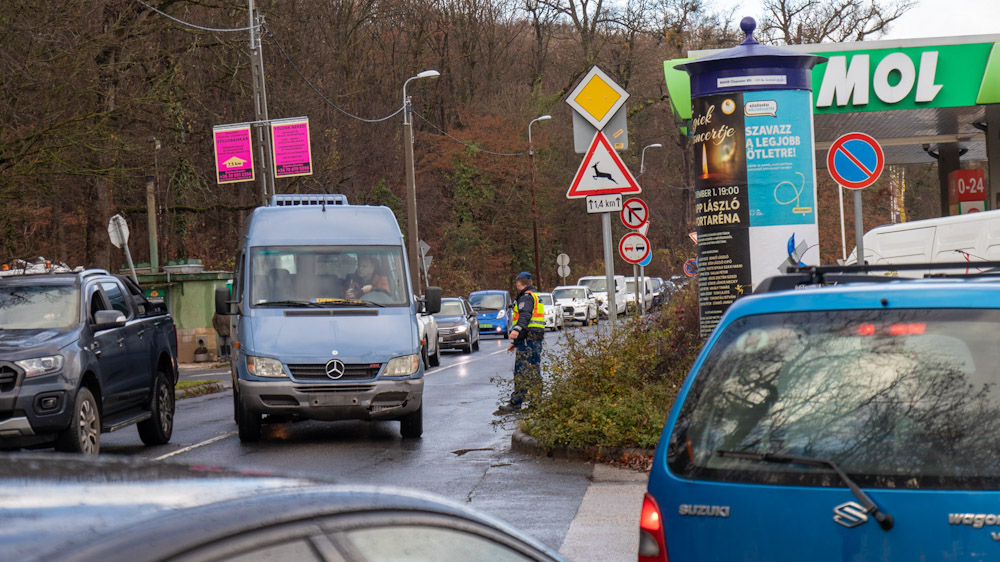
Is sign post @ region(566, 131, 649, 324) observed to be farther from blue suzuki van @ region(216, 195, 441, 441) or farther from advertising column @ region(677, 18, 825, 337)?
blue suzuki van @ region(216, 195, 441, 441)

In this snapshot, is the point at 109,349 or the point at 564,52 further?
the point at 564,52

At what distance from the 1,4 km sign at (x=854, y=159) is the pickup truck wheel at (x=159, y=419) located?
7.55 meters

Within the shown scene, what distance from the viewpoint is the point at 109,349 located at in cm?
1181

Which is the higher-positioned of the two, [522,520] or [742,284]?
[742,284]

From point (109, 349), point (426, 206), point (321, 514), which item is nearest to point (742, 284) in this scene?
point (109, 349)

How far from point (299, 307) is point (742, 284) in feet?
15.9

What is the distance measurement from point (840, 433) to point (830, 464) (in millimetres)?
117

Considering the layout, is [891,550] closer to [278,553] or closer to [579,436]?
[278,553]

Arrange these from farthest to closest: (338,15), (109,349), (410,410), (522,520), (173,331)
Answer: (338,15) < (173,331) < (410,410) < (109,349) < (522,520)

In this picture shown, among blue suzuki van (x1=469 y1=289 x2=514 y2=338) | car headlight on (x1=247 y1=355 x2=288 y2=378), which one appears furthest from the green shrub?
blue suzuki van (x1=469 y1=289 x2=514 y2=338)

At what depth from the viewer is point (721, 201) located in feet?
43.1

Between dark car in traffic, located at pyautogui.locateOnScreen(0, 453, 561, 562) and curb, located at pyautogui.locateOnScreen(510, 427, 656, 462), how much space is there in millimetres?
8427

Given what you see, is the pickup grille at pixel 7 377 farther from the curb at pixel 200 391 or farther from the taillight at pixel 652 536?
the curb at pixel 200 391

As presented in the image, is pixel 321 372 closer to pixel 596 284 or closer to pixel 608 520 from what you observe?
pixel 608 520
